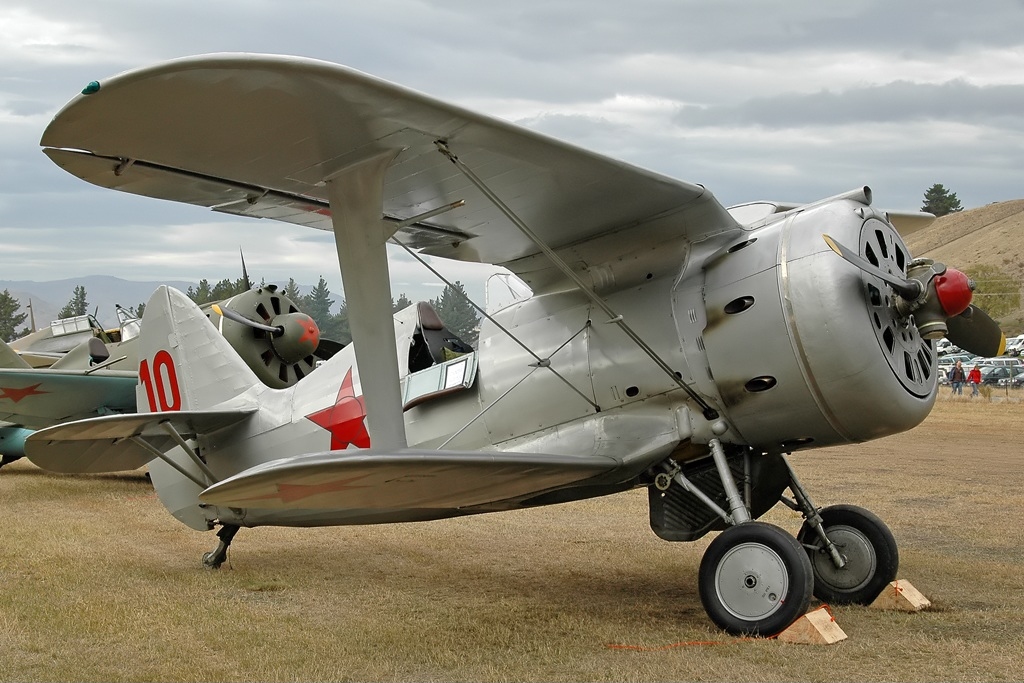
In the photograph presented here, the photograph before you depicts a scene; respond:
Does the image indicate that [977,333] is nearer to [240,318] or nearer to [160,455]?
[160,455]

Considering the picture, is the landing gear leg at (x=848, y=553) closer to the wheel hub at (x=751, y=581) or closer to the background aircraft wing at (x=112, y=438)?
the wheel hub at (x=751, y=581)

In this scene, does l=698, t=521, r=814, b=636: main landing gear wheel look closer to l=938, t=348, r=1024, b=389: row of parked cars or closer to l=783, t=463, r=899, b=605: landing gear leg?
l=783, t=463, r=899, b=605: landing gear leg

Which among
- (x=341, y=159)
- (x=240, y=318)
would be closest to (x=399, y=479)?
(x=341, y=159)

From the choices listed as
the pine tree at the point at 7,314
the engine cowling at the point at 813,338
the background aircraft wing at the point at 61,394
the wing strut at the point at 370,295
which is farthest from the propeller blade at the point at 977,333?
the pine tree at the point at 7,314

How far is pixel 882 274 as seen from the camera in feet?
15.6

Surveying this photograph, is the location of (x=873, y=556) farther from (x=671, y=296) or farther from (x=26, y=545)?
(x=26, y=545)

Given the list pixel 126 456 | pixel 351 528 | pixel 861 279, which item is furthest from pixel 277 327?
pixel 861 279

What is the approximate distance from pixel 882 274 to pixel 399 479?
2.65 meters

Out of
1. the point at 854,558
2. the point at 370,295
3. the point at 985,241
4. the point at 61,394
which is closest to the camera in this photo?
the point at 370,295

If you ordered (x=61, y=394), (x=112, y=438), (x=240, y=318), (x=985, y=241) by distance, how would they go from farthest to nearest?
1. (x=985, y=241)
2. (x=61, y=394)
3. (x=240, y=318)
4. (x=112, y=438)

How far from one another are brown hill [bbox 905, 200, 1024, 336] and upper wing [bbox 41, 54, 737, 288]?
61969mm

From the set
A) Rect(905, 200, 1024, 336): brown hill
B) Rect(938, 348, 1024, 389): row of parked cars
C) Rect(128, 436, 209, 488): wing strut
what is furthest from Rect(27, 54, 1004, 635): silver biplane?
Rect(905, 200, 1024, 336): brown hill

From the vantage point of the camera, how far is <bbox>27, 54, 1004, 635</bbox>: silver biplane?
4.05 meters

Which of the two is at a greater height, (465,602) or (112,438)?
(112,438)
